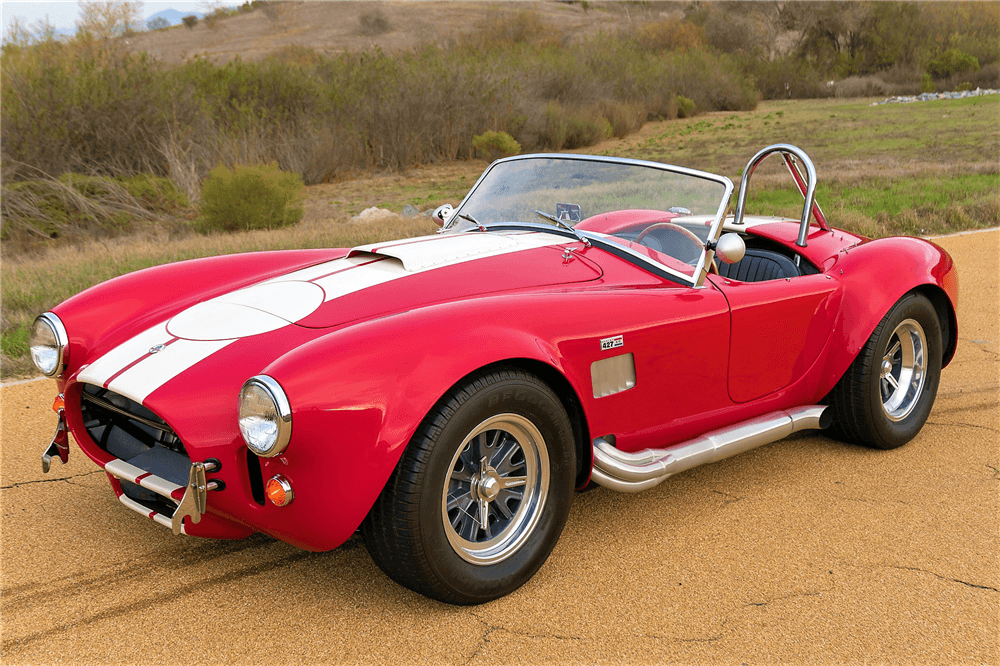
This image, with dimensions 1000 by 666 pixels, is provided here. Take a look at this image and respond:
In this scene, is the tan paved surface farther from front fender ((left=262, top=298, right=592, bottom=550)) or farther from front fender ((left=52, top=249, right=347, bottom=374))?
front fender ((left=52, top=249, right=347, bottom=374))

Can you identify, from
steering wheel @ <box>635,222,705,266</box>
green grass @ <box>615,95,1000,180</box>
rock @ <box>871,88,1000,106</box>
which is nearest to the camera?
steering wheel @ <box>635,222,705,266</box>

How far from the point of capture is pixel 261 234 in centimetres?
1009

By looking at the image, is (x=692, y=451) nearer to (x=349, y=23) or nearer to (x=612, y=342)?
(x=612, y=342)

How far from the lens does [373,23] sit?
6781cm

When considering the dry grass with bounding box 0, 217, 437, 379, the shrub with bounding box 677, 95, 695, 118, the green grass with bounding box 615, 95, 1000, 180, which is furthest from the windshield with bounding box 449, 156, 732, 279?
the shrub with bounding box 677, 95, 695, 118

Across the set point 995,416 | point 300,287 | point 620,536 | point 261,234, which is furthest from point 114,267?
point 995,416

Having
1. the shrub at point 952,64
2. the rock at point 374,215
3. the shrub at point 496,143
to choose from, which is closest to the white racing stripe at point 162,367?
the rock at point 374,215

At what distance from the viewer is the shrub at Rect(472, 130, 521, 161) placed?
21078mm

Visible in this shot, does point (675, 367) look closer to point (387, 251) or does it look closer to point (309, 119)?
point (387, 251)

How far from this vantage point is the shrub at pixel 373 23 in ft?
219

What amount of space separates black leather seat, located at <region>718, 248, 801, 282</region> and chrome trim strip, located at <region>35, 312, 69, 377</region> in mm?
3127

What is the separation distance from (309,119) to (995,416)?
17.2 m

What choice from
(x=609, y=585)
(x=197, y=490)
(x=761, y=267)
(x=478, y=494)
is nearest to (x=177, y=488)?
(x=197, y=490)

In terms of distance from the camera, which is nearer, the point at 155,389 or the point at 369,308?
the point at 155,389
